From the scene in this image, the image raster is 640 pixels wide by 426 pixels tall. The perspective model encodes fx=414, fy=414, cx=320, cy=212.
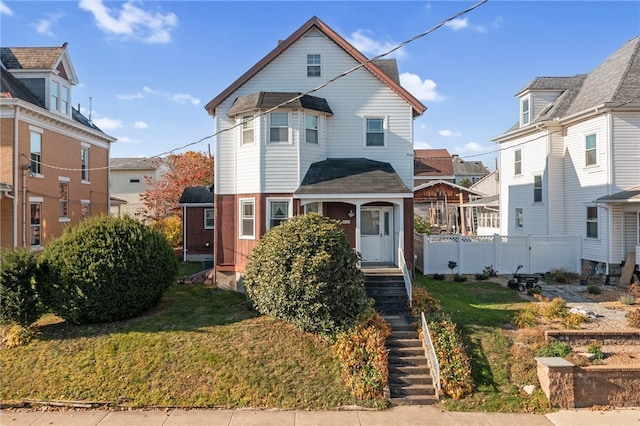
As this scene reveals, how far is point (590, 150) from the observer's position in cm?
1938

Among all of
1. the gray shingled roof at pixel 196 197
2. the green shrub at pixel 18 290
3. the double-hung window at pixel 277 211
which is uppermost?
the gray shingled roof at pixel 196 197

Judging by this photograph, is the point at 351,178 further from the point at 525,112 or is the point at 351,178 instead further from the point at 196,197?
the point at 525,112

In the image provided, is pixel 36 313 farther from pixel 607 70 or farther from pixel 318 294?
pixel 607 70

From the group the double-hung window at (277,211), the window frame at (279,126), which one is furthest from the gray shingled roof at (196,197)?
the window frame at (279,126)

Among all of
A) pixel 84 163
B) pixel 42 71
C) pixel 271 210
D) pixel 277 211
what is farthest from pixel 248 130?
pixel 84 163

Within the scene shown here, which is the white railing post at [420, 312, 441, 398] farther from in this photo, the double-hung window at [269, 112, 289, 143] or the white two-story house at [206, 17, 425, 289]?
the double-hung window at [269, 112, 289, 143]

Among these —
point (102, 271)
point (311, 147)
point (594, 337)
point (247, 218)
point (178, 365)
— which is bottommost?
point (178, 365)

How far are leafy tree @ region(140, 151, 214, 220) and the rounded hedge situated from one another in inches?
880

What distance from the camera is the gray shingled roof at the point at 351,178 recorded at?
14.6 m

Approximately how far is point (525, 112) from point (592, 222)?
27.0 feet

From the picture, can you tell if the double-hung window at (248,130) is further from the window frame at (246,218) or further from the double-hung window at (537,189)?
the double-hung window at (537,189)

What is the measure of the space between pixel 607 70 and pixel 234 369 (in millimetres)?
22881

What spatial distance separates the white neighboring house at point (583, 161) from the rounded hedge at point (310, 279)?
13300 mm

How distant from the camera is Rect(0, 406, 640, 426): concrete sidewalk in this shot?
828 cm
